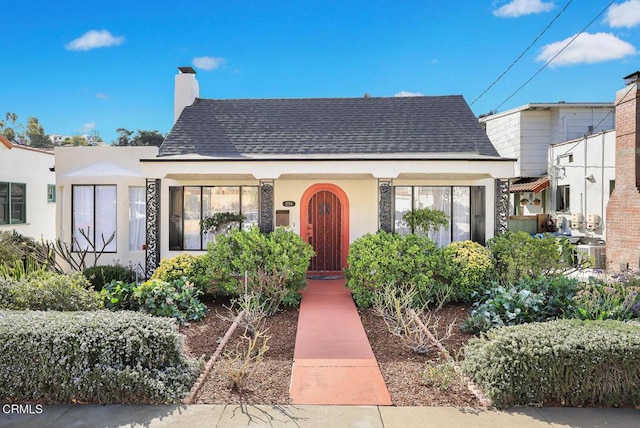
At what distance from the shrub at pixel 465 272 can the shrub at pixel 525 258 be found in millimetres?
440

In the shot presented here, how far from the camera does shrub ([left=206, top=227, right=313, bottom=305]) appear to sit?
8.95m

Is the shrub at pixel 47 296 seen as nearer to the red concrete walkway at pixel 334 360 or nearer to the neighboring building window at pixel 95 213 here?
the red concrete walkway at pixel 334 360

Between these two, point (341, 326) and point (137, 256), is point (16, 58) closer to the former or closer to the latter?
point (137, 256)

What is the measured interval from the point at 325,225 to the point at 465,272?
4432 millimetres

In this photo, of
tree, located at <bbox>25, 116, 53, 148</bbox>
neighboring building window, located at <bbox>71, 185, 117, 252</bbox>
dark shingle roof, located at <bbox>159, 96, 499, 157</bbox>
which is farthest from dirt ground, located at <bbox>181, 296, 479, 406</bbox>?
tree, located at <bbox>25, 116, 53, 148</bbox>

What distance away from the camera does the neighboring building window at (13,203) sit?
16.2m

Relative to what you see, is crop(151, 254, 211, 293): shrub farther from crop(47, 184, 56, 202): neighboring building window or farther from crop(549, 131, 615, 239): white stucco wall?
crop(549, 131, 615, 239): white stucco wall

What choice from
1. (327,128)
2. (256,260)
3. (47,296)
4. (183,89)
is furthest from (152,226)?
(327,128)

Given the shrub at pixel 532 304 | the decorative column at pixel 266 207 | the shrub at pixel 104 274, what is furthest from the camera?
the decorative column at pixel 266 207

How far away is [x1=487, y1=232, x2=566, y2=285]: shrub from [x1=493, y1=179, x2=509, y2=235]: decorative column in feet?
3.11

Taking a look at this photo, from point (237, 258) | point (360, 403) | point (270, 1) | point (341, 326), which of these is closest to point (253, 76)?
point (270, 1)

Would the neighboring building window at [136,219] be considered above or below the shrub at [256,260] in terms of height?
above

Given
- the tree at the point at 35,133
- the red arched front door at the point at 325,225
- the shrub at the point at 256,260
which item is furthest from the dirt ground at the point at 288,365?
the tree at the point at 35,133

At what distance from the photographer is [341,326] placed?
790 centimetres
